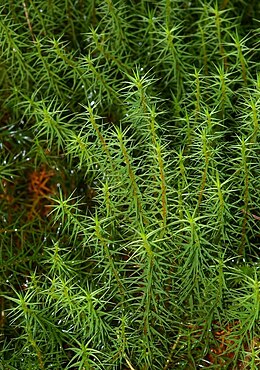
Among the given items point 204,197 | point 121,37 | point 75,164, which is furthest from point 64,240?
point 121,37

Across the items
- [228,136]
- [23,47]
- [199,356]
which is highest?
[23,47]

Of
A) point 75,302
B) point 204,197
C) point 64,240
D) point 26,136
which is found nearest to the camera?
point 75,302

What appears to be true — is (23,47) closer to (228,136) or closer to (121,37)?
(121,37)

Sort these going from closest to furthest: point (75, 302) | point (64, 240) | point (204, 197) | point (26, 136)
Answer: point (75, 302) < point (204, 197) < point (64, 240) < point (26, 136)

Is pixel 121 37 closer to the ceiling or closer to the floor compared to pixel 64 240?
closer to the ceiling

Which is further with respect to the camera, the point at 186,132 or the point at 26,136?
the point at 26,136

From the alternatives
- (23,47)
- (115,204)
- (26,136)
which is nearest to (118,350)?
(115,204)
